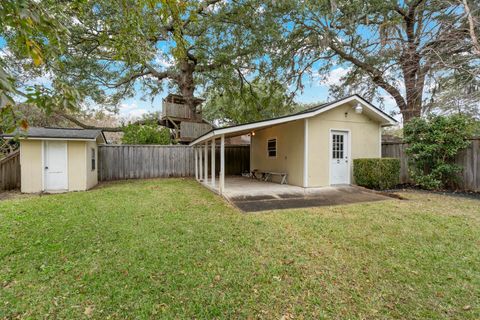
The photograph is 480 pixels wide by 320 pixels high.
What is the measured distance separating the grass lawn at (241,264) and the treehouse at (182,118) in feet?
36.2

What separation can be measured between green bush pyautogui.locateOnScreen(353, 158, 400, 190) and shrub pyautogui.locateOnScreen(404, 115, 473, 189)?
77 cm

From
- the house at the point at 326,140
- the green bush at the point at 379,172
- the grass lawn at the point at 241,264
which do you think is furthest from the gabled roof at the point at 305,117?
the grass lawn at the point at 241,264

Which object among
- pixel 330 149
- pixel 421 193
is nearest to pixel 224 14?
pixel 330 149

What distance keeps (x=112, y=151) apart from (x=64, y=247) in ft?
27.5

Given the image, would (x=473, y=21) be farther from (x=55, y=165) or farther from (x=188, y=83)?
(x=55, y=165)

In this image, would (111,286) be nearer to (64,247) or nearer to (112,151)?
(64,247)

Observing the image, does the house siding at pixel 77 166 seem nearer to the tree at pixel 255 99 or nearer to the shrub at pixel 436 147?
the tree at pixel 255 99

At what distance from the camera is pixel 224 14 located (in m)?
11.1

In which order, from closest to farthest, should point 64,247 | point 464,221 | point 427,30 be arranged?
1. point 64,247
2. point 464,221
3. point 427,30

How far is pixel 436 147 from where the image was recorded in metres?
7.00

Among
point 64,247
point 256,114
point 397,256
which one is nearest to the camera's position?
point 397,256

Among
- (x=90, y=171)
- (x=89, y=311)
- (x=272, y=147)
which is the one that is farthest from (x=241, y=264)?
(x=90, y=171)

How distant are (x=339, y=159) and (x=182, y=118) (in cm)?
1195

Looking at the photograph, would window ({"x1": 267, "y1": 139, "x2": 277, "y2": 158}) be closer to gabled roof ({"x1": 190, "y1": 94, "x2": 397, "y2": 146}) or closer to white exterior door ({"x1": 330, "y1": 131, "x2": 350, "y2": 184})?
gabled roof ({"x1": 190, "y1": 94, "x2": 397, "y2": 146})
